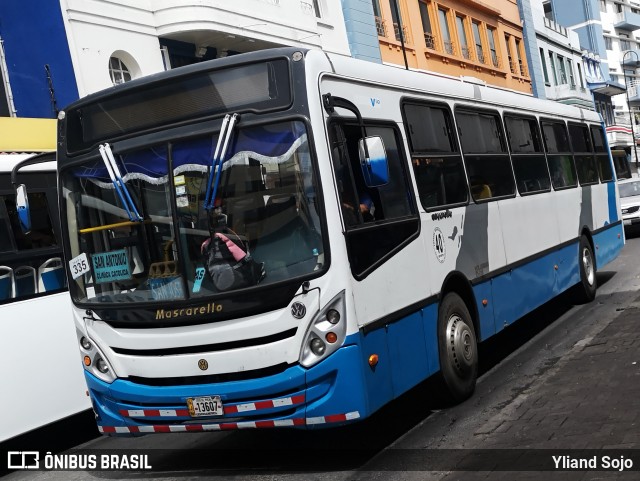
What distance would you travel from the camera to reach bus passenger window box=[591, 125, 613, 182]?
15.2 metres

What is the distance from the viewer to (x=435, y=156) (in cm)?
821

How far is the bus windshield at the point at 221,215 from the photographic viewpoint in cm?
617

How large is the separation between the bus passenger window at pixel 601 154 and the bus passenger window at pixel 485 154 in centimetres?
545

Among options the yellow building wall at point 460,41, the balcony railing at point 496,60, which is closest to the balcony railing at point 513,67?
the yellow building wall at point 460,41

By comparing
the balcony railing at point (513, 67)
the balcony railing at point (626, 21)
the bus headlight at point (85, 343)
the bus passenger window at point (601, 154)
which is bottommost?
the bus headlight at point (85, 343)

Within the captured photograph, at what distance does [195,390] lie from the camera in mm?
6262

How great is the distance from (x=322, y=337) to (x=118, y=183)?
1.88 meters

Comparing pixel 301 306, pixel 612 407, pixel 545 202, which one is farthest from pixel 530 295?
pixel 301 306

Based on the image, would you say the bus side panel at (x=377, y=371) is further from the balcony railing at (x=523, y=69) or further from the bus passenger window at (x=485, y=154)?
the balcony railing at (x=523, y=69)

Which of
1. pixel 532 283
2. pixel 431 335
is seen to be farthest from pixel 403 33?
pixel 431 335

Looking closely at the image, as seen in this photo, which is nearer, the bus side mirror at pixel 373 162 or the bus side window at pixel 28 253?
the bus side mirror at pixel 373 162

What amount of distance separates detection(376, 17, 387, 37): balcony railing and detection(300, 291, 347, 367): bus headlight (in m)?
22.4

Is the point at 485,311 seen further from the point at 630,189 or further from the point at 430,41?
the point at 430,41

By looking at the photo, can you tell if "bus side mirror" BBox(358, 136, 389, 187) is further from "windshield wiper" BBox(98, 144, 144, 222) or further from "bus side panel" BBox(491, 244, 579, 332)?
"bus side panel" BBox(491, 244, 579, 332)
